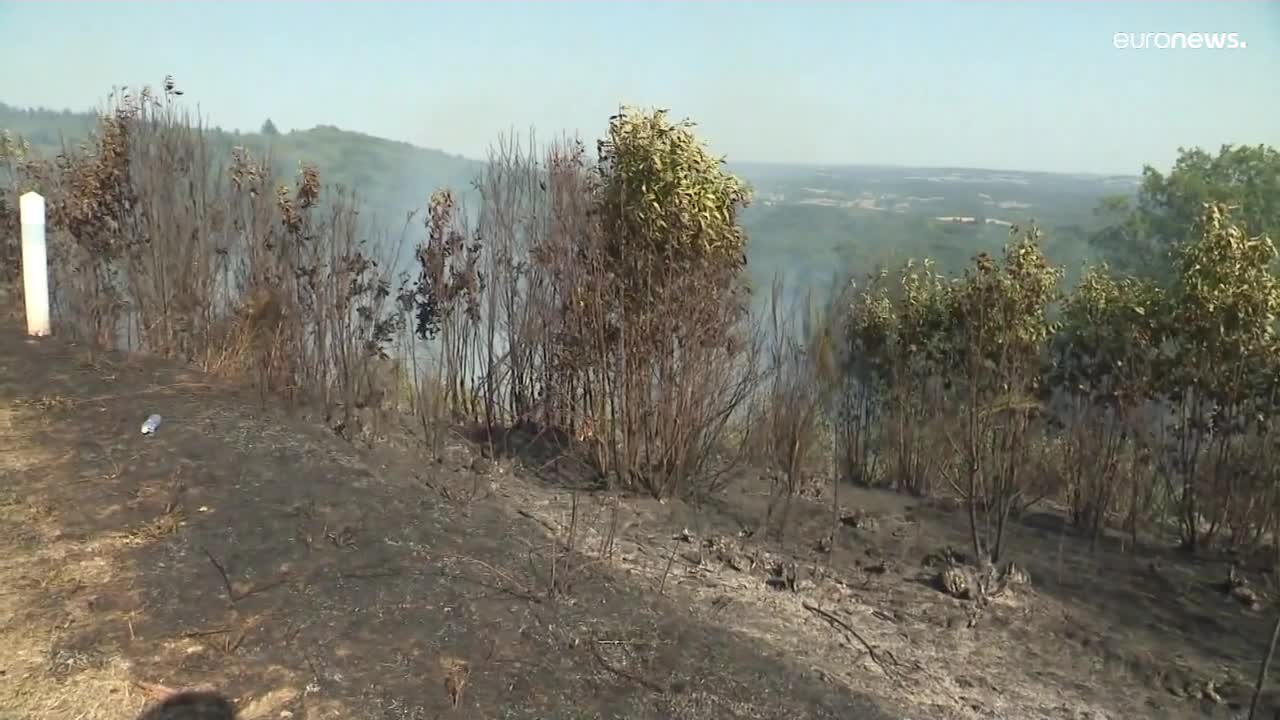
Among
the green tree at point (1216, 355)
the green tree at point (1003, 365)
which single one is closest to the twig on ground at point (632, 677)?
the green tree at point (1003, 365)

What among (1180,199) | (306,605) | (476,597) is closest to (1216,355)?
(476,597)

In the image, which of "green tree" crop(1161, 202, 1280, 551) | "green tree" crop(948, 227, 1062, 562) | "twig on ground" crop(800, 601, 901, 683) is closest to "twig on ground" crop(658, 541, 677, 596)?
"twig on ground" crop(800, 601, 901, 683)

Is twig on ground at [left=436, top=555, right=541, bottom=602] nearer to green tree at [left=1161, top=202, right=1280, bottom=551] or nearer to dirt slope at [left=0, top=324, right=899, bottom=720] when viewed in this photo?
dirt slope at [left=0, top=324, right=899, bottom=720]

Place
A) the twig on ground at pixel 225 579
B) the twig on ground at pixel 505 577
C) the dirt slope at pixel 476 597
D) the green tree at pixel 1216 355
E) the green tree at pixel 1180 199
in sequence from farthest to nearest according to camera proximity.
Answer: the green tree at pixel 1180 199 → the green tree at pixel 1216 355 → the twig on ground at pixel 505 577 → the twig on ground at pixel 225 579 → the dirt slope at pixel 476 597

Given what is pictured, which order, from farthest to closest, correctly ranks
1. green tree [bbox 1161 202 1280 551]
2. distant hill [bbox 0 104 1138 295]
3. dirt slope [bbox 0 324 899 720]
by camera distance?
distant hill [bbox 0 104 1138 295]
green tree [bbox 1161 202 1280 551]
dirt slope [bbox 0 324 899 720]

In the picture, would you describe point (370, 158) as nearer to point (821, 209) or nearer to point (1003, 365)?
point (821, 209)

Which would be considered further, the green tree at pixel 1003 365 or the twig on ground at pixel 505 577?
the green tree at pixel 1003 365

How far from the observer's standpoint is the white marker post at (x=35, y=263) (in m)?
7.78

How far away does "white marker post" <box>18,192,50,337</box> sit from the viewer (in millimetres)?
7781

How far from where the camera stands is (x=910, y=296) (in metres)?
8.00

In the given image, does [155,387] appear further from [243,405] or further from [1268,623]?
[1268,623]

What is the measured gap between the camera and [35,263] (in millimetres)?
7816

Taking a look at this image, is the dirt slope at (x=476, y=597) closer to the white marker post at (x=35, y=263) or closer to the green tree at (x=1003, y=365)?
the green tree at (x=1003, y=365)

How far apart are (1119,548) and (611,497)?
3.62 meters
